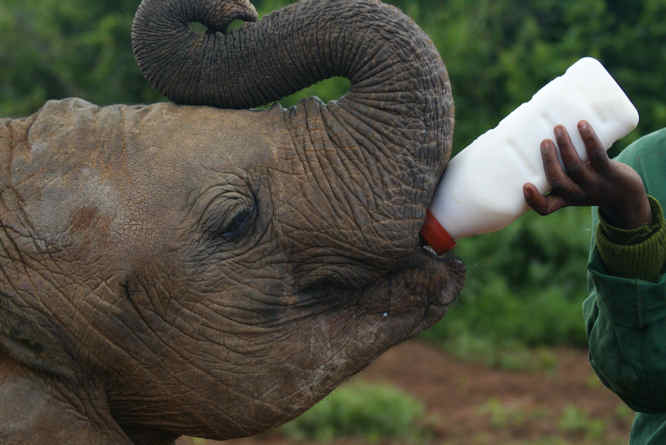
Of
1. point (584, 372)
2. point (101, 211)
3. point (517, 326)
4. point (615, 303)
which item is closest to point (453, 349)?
point (517, 326)

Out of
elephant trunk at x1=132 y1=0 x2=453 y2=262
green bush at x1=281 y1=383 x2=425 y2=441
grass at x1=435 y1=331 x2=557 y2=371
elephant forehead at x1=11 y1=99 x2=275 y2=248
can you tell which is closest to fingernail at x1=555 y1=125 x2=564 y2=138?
elephant trunk at x1=132 y1=0 x2=453 y2=262

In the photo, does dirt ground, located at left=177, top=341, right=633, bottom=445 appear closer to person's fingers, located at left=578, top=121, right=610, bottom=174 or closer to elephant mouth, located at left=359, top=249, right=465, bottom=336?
elephant mouth, located at left=359, top=249, right=465, bottom=336

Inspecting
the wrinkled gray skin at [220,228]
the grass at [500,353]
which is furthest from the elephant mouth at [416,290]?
the grass at [500,353]

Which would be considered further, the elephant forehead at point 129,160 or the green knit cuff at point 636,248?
the green knit cuff at point 636,248

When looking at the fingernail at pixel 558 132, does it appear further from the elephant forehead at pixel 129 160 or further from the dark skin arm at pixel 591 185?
the elephant forehead at pixel 129 160

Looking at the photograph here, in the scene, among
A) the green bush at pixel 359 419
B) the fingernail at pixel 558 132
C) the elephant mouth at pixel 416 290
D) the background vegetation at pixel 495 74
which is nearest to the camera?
the fingernail at pixel 558 132

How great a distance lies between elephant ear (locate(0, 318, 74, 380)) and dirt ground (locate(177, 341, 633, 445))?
4.03 m

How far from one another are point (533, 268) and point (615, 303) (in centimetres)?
626

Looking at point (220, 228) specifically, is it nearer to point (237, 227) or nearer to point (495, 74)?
point (237, 227)

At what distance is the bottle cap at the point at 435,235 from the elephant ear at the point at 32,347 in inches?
34.3

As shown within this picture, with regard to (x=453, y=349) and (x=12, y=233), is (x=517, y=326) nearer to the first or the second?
(x=453, y=349)

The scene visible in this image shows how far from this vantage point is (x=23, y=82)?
1087 centimetres

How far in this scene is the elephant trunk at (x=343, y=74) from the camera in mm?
2328

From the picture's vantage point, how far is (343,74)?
240 centimetres
